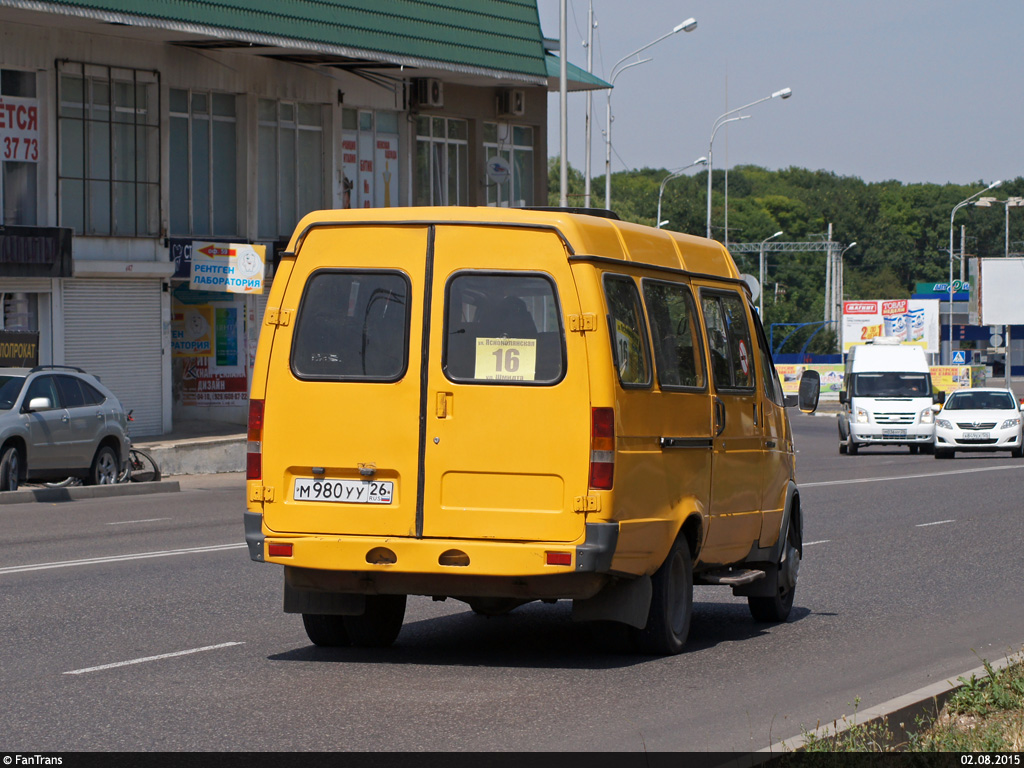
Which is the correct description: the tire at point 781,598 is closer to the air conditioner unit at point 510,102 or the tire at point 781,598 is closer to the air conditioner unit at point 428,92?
the air conditioner unit at point 428,92

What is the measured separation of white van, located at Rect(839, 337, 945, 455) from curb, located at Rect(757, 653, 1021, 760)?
3048 centimetres

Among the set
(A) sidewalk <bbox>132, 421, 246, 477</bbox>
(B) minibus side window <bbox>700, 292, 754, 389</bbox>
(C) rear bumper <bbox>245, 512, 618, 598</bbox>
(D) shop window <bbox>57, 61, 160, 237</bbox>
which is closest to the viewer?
(C) rear bumper <bbox>245, 512, 618, 598</bbox>

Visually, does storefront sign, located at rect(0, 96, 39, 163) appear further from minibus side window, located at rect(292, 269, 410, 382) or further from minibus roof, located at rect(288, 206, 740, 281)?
minibus side window, located at rect(292, 269, 410, 382)

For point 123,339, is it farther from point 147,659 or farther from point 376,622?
point 147,659

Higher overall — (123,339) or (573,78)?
(573,78)

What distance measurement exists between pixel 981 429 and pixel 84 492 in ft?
67.7

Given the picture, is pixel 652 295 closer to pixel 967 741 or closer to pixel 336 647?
pixel 336 647

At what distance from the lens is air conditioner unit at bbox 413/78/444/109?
39.3 m

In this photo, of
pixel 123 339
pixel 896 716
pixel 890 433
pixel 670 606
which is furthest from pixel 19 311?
pixel 896 716

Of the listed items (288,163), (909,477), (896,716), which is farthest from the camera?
(288,163)

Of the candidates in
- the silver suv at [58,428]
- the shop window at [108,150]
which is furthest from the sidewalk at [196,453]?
the shop window at [108,150]

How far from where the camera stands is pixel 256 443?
8.68 meters

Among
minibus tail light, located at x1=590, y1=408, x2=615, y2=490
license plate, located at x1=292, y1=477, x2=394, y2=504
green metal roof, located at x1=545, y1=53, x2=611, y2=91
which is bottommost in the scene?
license plate, located at x1=292, y1=477, x2=394, y2=504

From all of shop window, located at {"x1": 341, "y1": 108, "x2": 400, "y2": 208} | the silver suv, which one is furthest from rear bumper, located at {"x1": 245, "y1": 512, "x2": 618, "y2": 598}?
shop window, located at {"x1": 341, "y1": 108, "x2": 400, "y2": 208}
